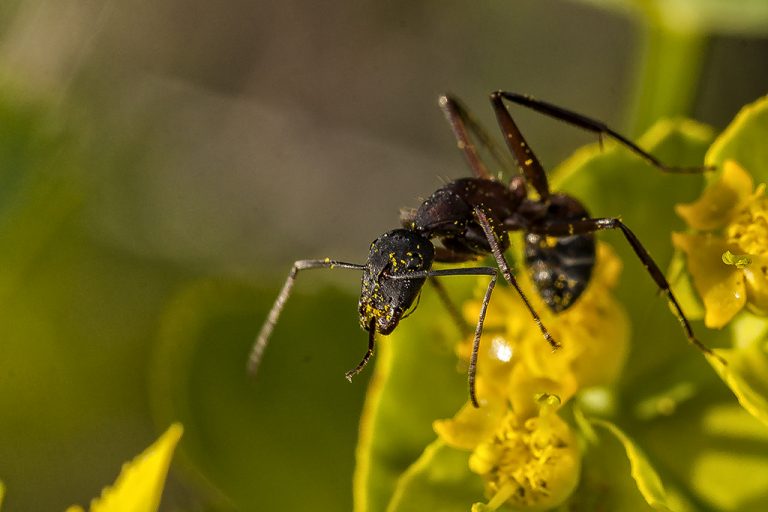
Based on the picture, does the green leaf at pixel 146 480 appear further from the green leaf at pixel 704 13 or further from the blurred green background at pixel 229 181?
the green leaf at pixel 704 13

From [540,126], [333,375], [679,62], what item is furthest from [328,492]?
[540,126]

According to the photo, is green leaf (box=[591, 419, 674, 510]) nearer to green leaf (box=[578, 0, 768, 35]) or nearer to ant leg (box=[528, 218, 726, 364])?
ant leg (box=[528, 218, 726, 364])

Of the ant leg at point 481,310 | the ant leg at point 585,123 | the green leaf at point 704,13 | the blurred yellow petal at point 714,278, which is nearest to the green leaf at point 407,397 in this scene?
the ant leg at point 481,310

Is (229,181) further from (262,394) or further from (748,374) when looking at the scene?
(748,374)

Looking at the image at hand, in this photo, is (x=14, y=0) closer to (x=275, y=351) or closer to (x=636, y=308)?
(x=275, y=351)

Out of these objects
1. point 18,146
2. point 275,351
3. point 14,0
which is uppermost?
point 14,0

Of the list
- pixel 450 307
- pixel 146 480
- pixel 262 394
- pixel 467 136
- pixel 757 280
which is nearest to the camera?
pixel 146 480

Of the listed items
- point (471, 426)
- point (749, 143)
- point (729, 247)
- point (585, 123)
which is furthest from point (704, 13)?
point (471, 426)
